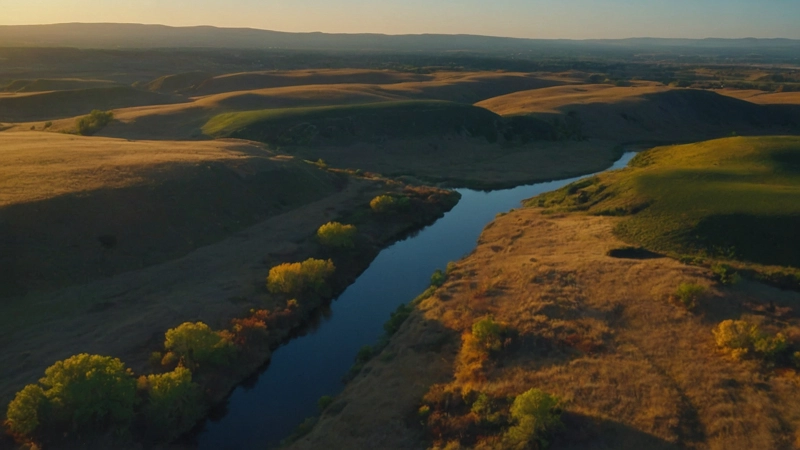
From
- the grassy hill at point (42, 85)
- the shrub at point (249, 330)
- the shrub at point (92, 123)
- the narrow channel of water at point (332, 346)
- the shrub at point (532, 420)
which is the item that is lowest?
the narrow channel of water at point (332, 346)

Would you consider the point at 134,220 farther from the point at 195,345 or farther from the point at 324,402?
the point at 324,402

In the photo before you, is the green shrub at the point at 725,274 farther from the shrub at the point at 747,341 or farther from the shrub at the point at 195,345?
the shrub at the point at 195,345

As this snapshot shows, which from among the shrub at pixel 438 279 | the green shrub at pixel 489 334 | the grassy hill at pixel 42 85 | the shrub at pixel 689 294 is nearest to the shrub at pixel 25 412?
the green shrub at pixel 489 334

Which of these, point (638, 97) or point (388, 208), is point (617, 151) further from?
point (388, 208)

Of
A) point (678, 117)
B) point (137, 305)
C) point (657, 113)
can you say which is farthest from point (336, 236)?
point (678, 117)

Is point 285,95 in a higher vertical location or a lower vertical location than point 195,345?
higher

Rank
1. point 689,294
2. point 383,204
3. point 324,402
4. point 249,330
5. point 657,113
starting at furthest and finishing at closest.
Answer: point 657,113, point 383,204, point 249,330, point 689,294, point 324,402
